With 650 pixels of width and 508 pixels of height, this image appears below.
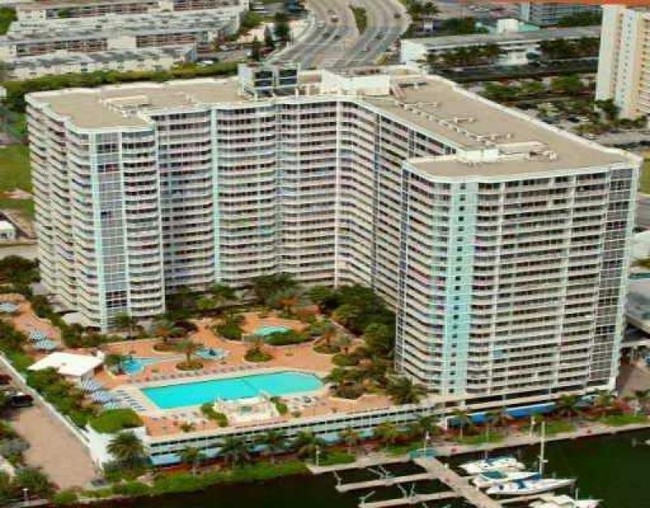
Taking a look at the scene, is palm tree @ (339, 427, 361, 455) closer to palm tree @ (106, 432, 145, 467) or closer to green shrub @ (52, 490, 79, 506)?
palm tree @ (106, 432, 145, 467)

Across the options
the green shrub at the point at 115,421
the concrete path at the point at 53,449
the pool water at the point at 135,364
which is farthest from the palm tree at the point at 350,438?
the pool water at the point at 135,364

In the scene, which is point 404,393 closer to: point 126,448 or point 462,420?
point 462,420

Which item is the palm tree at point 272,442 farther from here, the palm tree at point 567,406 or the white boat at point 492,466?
the palm tree at point 567,406

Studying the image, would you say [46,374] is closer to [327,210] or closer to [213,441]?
[213,441]

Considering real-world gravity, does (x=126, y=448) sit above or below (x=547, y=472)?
above

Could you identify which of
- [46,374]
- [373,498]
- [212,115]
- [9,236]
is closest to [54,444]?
[46,374]

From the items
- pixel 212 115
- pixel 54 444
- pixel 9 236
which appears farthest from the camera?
pixel 9 236

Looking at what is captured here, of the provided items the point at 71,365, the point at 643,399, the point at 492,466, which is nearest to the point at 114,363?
the point at 71,365
